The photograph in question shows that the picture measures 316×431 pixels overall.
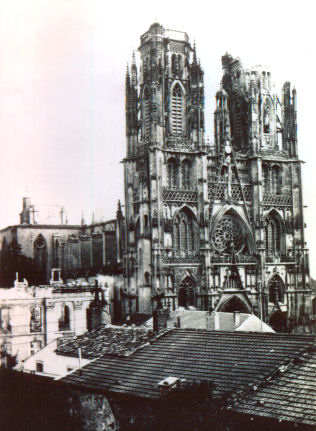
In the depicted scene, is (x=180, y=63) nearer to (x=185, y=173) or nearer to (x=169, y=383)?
(x=185, y=173)

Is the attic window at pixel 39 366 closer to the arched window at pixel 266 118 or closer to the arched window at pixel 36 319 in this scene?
the arched window at pixel 36 319

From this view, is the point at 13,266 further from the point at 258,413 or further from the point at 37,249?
the point at 258,413

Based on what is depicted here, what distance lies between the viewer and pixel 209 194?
188 feet

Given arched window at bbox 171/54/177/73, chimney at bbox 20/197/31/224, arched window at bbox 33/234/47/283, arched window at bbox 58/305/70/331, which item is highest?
arched window at bbox 171/54/177/73

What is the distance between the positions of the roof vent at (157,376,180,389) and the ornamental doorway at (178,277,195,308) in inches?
1304

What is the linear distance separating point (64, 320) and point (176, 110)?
71.2 ft

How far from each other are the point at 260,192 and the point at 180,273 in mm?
11904

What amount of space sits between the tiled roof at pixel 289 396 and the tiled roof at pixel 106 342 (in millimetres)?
7889

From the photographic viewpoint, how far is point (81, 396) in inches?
932

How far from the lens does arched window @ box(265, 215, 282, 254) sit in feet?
197

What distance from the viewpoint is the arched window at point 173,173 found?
55741 mm

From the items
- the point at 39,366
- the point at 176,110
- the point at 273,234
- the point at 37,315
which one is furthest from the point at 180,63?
the point at 39,366

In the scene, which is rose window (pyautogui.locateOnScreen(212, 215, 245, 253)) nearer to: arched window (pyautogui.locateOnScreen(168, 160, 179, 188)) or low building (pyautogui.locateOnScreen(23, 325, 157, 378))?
arched window (pyautogui.locateOnScreen(168, 160, 179, 188))

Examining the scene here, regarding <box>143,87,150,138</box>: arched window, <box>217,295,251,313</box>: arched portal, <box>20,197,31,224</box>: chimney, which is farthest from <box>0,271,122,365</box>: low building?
<box>20,197,31,224</box>: chimney
